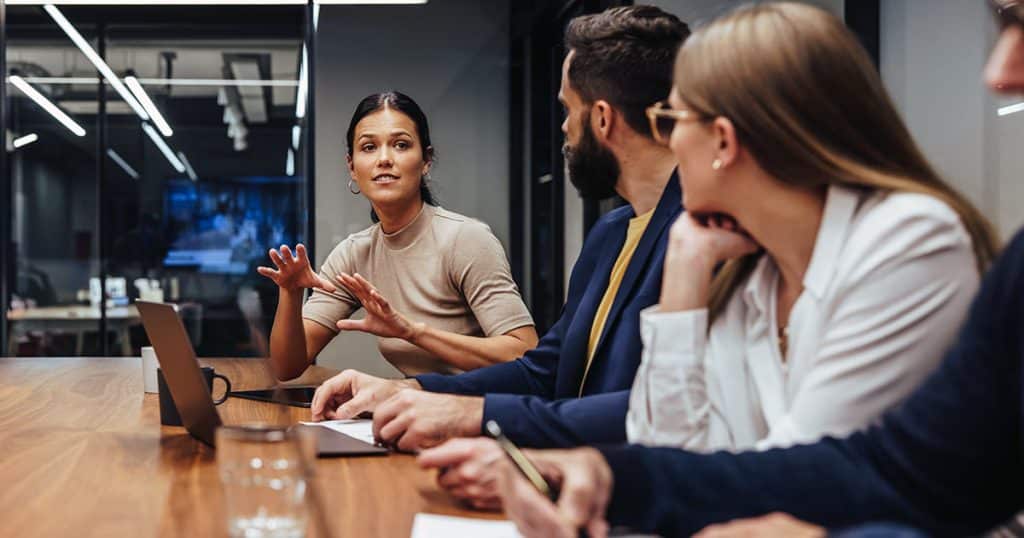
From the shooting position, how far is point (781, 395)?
1223 millimetres

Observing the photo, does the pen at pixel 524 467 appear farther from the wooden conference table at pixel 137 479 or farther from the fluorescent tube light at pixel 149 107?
the fluorescent tube light at pixel 149 107

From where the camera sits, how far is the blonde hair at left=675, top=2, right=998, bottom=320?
1.12 meters

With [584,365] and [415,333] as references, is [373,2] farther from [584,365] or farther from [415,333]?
[584,365]

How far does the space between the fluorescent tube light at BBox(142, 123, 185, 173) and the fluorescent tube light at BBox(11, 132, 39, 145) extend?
73 centimetres

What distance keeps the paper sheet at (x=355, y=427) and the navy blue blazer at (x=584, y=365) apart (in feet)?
0.57

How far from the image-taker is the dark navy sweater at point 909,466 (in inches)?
34.1

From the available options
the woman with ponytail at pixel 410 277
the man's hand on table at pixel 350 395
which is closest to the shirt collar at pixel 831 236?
the man's hand on table at pixel 350 395

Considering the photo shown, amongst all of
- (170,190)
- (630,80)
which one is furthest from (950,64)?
(170,190)

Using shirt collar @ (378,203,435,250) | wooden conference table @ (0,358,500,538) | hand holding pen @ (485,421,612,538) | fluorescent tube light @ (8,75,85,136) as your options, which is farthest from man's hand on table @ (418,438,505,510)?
fluorescent tube light @ (8,75,85,136)

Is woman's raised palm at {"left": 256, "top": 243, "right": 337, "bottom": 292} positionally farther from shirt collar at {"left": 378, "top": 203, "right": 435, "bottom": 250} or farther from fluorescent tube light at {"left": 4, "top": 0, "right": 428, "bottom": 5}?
fluorescent tube light at {"left": 4, "top": 0, "right": 428, "bottom": 5}

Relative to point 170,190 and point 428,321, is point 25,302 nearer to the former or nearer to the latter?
point 170,190

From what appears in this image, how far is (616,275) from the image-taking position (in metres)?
1.90

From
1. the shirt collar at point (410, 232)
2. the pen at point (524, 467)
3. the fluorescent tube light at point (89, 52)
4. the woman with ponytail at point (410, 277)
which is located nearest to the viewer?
the pen at point (524, 467)

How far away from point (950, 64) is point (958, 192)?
1.82 meters
